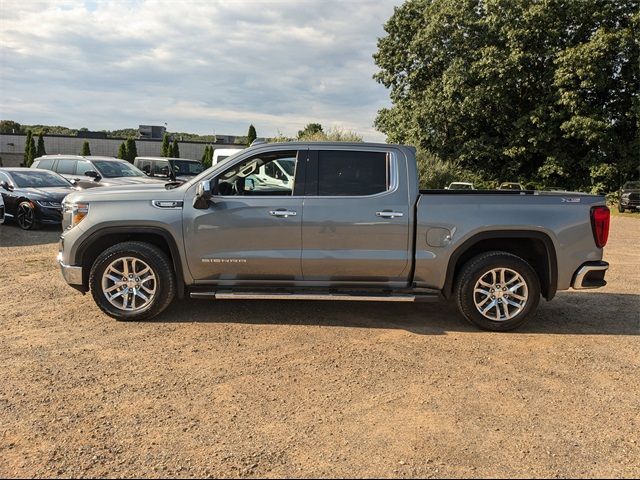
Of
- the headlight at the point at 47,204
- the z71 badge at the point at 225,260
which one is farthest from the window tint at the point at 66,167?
the z71 badge at the point at 225,260

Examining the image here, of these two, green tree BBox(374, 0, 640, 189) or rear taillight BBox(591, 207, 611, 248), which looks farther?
green tree BBox(374, 0, 640, 189)

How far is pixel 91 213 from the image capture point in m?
5.36

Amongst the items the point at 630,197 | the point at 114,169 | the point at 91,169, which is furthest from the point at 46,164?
the point at 630,197

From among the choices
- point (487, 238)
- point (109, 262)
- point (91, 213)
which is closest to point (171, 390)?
point (109, 262)

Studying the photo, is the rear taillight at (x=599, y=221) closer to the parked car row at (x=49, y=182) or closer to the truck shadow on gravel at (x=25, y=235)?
the parked car row at (x=49, y=182)

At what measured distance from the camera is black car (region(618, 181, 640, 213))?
23922 mm

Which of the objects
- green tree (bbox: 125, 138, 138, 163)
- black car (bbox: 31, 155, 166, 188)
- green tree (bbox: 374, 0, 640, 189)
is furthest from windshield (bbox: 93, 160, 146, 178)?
green tree (bbox: 125, 138, 138, 163)

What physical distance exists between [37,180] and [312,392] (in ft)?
39.1

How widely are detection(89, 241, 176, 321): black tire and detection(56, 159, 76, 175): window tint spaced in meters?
11.2

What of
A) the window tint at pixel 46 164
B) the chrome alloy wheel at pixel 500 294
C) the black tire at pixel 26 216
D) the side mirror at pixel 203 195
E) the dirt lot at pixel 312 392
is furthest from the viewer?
the window tint at pixel 46 164

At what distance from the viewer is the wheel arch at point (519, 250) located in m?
5.20

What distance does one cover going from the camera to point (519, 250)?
5547 mm

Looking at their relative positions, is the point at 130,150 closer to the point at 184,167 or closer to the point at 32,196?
the point at 184,167

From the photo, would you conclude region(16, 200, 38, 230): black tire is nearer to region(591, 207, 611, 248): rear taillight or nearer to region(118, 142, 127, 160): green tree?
region(591, 207, 611, 248): rear taillight
